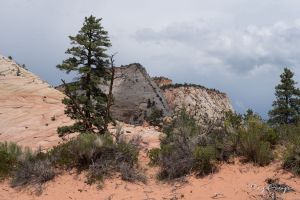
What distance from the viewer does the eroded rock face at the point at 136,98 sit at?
3603 cm

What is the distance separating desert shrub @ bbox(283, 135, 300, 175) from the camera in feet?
44.9

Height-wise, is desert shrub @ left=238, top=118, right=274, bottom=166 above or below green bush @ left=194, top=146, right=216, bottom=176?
above

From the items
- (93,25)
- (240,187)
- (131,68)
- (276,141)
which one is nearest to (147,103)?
(131,68)

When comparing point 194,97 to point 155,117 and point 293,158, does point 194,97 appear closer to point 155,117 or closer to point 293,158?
point 155,117

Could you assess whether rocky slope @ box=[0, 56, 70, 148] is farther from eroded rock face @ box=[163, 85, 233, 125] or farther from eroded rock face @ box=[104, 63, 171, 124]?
eroded rock face @ box=[163, 85, 233, 125]

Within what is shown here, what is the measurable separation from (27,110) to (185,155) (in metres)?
19.9

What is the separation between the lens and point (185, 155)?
612 inches

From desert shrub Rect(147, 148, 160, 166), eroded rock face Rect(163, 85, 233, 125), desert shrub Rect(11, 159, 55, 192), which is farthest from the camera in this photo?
eroded rock face Rect(163, 85, 233, 125)

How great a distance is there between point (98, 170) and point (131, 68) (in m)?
25.5

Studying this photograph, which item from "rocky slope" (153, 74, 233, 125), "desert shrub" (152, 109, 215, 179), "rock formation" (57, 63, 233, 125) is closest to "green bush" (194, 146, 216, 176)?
"desert shrub" (152, 109, 215, 179)

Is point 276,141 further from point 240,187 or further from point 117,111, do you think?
point 117,111

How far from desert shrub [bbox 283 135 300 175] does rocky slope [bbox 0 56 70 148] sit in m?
14.2

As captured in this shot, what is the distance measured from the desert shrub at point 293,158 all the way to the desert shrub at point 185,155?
2292mm

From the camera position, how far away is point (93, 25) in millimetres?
20828
